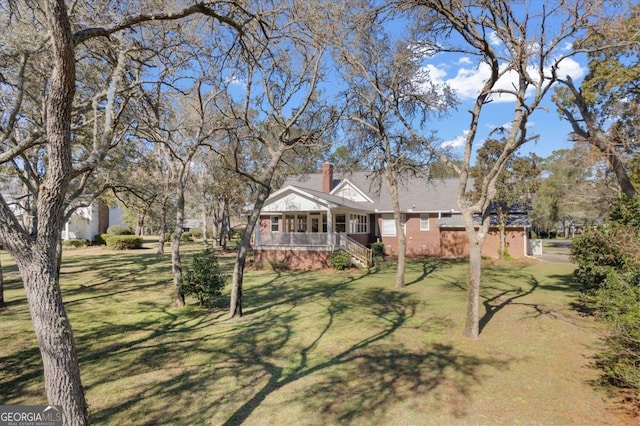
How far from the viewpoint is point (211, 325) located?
30.5 feet

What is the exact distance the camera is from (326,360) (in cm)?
682

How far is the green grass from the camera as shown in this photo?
497 centimetres

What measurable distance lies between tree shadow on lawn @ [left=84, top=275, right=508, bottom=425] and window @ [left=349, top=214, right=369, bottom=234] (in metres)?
13.6

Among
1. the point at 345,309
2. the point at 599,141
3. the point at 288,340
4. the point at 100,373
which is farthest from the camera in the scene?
the point at 345,309

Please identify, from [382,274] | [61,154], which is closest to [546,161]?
[382,274]

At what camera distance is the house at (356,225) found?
20.3 meters

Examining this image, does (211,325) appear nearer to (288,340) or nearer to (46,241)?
(288,340)

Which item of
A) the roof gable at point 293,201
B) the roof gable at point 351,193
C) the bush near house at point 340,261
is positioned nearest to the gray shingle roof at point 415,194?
the roof gable at point 351,193

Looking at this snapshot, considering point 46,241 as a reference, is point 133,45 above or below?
above

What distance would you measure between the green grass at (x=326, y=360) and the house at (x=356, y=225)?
7.23 metres

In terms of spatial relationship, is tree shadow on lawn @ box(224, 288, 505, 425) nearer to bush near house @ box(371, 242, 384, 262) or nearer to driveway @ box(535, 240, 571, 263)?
driveway @ box(535, 240, 571, 263)

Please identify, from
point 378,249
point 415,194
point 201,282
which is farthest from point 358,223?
point 201,282

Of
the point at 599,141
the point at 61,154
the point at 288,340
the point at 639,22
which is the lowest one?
the point at 288,340

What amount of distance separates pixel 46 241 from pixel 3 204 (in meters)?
0.52
